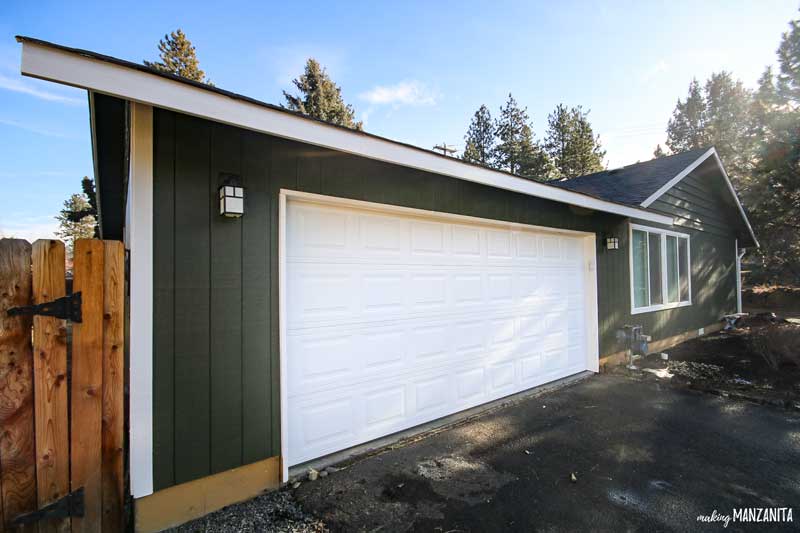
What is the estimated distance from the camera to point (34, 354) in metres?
1.85

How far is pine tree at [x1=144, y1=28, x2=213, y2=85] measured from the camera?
603 inches

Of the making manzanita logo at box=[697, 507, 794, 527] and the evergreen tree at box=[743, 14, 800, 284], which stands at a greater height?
the evergreen tree at box=[743, 14, 800, 284]

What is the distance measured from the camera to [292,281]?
9.41 feet

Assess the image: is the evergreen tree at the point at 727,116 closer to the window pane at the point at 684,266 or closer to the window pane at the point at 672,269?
the window pane at the point at 684,266

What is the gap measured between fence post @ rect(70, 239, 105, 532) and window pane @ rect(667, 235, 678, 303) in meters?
8.83

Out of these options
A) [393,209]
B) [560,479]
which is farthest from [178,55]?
[560,479]

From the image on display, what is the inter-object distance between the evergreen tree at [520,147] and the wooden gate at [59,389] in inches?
859

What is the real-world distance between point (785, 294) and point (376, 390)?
59.2 feet

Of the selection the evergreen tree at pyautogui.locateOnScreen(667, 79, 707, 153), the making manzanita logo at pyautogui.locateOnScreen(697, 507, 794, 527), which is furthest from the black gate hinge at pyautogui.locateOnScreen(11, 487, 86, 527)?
the evergreen tree at pyautogui.locateOnScreen(667, 79, 707, 153)

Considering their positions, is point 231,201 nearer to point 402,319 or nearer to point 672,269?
point 402,319

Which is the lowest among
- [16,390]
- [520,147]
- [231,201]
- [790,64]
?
[16,390]

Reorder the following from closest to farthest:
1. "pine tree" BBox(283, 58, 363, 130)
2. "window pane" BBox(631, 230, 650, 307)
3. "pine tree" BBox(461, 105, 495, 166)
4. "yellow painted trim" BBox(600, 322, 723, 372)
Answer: "yellow painted trim" BBox(600, 322, 723, 372), "window pane" BBox(631, 230, 650, 307), "pine tree" BBox(283, 58, 363, 130), "pine tree" BBox(461, 105, 495, 166)

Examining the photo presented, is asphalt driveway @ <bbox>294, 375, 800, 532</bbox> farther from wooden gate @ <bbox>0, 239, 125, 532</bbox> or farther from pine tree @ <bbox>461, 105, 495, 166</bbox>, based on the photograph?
pine tree @ <bbox>461, 105, 495, 166</bbox>

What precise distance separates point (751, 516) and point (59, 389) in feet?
13.4
